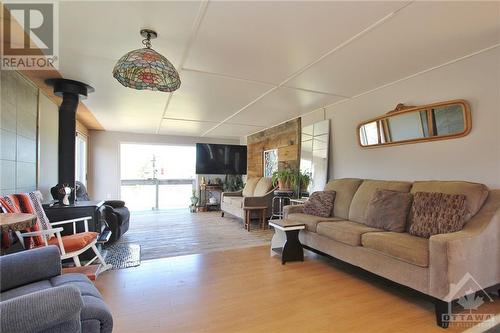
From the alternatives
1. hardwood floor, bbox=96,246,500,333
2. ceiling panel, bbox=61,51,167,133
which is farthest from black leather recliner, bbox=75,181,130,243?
ceiling panel, bbox=61,51,167,133

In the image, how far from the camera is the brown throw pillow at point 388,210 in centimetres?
250

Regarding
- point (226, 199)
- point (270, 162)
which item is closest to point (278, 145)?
point (270, 162)

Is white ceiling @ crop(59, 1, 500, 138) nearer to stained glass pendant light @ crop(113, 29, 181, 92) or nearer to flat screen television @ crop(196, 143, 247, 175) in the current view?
stained glass pendant light @ crop(113, 29, 181, 92)

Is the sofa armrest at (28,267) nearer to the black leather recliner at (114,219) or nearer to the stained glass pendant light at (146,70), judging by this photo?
the stained glass pendant light at (146,70)

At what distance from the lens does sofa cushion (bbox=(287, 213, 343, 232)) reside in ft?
10.2

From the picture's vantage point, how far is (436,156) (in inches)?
106

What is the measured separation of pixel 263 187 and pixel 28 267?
437 centimetres

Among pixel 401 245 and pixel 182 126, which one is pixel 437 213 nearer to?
pixel 401 245

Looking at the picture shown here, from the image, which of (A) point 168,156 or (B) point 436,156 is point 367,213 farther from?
(A) point 168,156

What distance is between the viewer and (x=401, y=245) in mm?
2090

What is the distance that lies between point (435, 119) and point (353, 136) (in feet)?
3.69

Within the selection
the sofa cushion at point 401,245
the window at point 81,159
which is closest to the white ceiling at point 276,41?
the sofa cushion at point 401,245

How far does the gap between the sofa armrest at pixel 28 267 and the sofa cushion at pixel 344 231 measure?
8.04 feet

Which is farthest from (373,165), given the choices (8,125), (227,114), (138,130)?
(138,130)
